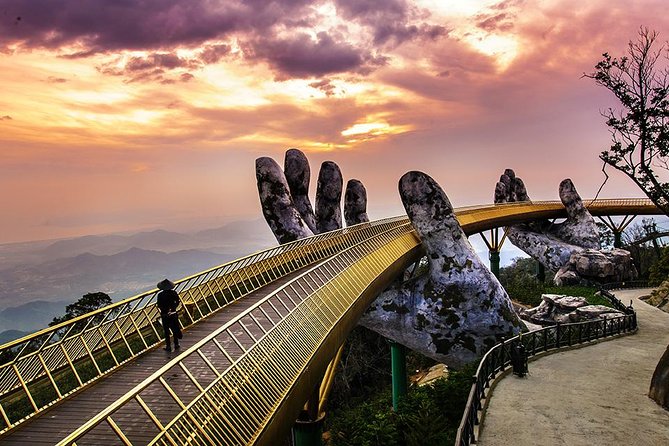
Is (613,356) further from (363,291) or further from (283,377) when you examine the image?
(283,377)

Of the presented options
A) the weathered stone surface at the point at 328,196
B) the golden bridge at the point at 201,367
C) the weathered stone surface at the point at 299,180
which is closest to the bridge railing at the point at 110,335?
the golden bridge at the point at 201,367

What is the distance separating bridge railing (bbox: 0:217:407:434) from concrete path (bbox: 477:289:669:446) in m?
8.47

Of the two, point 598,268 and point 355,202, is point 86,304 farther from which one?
point 598,268

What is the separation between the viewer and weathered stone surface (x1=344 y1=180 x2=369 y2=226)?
3788 cm

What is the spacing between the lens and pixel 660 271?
117 feet

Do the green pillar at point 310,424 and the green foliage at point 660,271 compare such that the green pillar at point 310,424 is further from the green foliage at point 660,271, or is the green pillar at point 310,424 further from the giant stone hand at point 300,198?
the green foliage at point 660,271

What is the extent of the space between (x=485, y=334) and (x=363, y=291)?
9.49 metres

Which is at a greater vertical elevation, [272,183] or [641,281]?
[272,183]

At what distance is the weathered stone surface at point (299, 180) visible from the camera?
32375mm

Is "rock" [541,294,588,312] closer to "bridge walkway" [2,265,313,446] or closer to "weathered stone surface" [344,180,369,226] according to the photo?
"weathered stone surface" [344,180,369,226]

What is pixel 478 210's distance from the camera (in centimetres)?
4125

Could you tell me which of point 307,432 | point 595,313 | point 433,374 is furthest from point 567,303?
point 307,432

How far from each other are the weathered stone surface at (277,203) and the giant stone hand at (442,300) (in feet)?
22.2

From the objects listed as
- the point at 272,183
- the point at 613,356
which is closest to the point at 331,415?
the point at 272,183
